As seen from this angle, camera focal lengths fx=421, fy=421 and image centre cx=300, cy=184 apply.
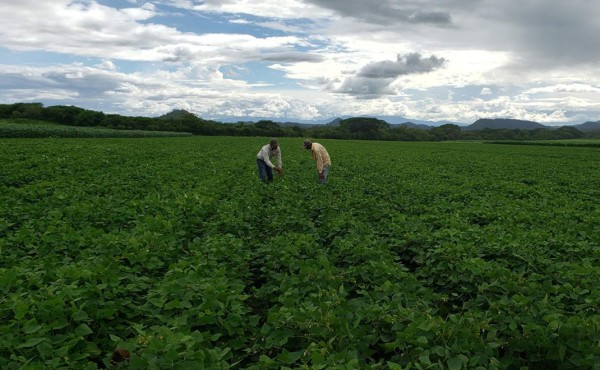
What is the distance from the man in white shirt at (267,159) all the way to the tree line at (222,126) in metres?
95.7

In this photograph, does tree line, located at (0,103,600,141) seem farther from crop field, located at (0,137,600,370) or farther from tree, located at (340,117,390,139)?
crop field, located at (0,137,600,370)

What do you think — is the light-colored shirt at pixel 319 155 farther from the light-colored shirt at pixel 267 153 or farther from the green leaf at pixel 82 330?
the green leaf at pixel 82 330

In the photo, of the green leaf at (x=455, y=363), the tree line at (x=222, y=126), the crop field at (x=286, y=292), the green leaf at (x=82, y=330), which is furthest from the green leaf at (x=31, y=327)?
the tree line at (x=222, y=126)

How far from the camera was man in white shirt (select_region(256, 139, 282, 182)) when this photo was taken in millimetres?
14463

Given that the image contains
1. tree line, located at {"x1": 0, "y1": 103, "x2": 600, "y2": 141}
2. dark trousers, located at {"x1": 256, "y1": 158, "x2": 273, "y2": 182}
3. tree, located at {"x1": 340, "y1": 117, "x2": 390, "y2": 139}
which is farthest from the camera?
tree, located at {"x1": 340, "y1": 117, "x2": 390, "y2": 139}

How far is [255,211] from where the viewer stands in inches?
380

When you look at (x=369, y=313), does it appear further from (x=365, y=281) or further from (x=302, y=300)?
(x=365, y=281)

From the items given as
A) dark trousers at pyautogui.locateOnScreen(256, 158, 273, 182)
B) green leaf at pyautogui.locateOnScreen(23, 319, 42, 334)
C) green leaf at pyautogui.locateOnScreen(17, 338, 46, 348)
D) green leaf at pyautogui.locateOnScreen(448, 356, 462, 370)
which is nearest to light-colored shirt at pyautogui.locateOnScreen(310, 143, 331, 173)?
dark trousers at pyautogui.locateOnScreen(256, 158, 273, 182)

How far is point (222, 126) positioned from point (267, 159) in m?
102

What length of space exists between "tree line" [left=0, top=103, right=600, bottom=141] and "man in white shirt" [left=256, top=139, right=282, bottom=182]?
314ft

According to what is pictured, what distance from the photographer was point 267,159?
14.5m

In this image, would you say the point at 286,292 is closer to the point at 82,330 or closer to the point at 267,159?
the point at 82,330

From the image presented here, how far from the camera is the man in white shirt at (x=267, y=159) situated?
1446 cm

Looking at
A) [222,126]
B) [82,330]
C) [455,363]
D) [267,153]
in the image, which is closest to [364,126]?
[222,126]
